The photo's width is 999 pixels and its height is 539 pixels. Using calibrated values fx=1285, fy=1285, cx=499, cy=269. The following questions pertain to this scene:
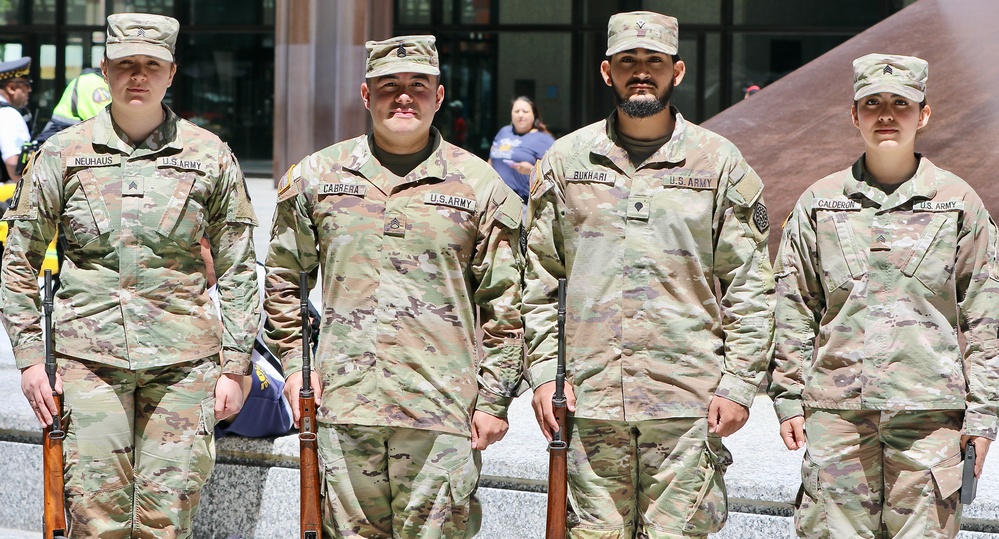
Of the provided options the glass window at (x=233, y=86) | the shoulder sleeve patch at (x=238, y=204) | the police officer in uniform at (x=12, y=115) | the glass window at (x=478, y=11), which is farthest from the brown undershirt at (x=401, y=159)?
the glass window at (x=233, y=86)

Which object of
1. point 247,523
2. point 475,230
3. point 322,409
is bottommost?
point 247,523

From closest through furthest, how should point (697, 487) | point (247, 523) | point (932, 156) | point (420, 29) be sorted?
point (697, 487) < point (247, 523) < point (932, 156) < point (420, 29)

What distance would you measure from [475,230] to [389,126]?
1.21ft

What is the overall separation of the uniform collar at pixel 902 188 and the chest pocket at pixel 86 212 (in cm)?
213

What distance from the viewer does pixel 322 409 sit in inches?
139

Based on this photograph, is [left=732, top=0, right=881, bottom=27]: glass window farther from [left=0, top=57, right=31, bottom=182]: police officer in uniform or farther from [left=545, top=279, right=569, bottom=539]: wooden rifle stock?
[left=545, top=279, right=569, bottom=539]: wooden rifle stock

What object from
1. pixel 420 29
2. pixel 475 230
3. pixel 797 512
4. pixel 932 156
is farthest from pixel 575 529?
pixel 420 29

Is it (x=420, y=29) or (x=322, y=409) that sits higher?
(x=420, y=29)

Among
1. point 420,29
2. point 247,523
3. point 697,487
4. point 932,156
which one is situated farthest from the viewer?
point 420,29

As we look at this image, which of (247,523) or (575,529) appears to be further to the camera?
(247,523)

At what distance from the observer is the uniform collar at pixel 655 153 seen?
3.51 meters

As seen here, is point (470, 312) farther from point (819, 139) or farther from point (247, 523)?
point (819, 139)

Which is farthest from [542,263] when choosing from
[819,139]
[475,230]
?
[819,139]

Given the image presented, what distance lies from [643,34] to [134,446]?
190 centimetres
